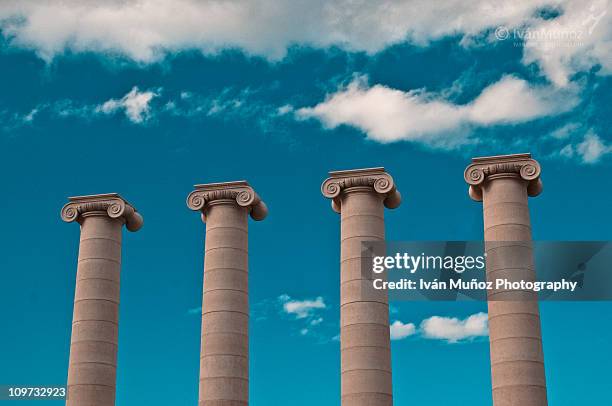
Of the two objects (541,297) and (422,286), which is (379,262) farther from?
(541,297)

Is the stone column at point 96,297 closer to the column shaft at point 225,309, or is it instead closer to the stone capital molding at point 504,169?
the column shaft at point 225,309

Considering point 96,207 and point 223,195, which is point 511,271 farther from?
point 96,207

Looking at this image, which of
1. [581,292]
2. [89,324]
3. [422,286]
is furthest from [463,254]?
[89,324]

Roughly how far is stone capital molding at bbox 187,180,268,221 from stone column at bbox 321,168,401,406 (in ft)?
20.1

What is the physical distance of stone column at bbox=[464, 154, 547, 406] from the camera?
6425cm

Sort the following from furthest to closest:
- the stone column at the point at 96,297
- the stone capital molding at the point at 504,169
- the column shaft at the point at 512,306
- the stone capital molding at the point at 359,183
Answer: the stone column at the point at 96,297 → the stone capital molding at the point at 359,183 → the stone capital molding at the point at 504,169 → the column shaft at the point at 512,306

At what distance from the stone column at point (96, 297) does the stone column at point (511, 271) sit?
27422mm

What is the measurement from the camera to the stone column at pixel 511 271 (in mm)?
64250

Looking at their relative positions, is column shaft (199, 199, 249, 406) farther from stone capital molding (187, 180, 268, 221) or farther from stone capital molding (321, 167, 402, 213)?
stone capital molding (321, 167, 402, 213)

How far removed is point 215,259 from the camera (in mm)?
73438

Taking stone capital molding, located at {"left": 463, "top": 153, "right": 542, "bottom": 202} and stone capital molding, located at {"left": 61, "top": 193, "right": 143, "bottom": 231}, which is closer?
stone capital molding, located at {"left": 463, "top": 153, "right": 542, "bottom": 202}

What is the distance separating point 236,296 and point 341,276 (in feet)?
26.6

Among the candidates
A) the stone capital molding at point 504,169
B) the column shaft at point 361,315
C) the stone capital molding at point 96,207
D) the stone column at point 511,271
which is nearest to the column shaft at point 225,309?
the stone capital molding at point 96,207

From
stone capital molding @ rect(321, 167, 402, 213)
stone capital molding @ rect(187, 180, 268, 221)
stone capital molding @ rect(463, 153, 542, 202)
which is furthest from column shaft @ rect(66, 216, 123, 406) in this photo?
stone capital molding @ rect(463, 153, 542, 202)
